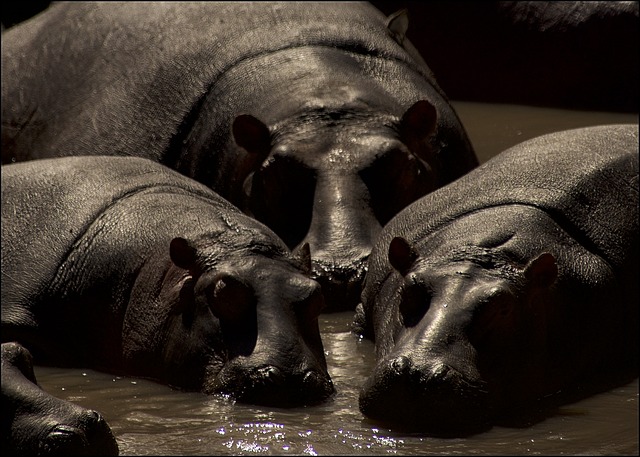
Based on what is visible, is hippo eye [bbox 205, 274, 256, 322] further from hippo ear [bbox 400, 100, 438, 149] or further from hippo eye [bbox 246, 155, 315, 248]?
hippo ear [bbox 400, 100, 438, 149]

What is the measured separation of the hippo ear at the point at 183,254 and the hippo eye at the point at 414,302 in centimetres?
82

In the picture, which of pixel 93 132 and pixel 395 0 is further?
pixel 395 0

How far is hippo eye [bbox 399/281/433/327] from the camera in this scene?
611cm

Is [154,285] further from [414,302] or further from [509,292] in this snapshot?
[509,292]

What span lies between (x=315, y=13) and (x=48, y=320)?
347 cm

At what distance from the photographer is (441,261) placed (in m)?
6.32

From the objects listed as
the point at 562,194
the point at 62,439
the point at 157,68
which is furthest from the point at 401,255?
the point at 157,68

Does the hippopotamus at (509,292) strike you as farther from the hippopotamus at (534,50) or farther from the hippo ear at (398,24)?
the hippopotamus at (534,50)

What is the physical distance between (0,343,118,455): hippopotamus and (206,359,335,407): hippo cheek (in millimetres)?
836

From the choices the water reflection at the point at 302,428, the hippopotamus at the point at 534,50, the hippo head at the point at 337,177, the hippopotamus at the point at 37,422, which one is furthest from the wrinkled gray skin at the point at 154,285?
the hippopotamus at the point at 534,50

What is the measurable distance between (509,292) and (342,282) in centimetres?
136

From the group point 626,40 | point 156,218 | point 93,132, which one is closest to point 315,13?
point 93,132

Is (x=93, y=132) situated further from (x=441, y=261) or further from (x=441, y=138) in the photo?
(x=441, y=261)

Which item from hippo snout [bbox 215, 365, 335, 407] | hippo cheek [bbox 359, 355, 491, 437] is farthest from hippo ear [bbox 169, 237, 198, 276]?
hippo cheek [bbox 359, 355, 491, 437]
